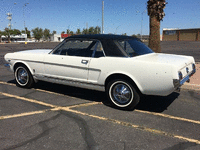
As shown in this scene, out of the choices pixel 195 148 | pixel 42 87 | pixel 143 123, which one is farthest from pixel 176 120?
pixel 42 87

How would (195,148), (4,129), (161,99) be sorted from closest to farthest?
1. (195,148)
2. (4,129)
3. (161,99)

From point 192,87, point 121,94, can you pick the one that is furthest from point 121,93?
point 192,87

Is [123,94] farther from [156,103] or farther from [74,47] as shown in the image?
[74,47]

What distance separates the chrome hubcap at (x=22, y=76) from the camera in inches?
221

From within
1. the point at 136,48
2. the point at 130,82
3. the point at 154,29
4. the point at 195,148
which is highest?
the point at 154,29

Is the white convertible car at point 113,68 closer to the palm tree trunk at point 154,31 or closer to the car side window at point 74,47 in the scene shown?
the car side window at point 74,47

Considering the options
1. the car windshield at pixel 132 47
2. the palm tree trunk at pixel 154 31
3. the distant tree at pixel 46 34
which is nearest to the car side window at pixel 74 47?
the car windshield at pixel 132 47

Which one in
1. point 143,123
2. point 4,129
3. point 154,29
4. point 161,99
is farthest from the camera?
point 154,29

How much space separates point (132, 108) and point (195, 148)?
1542 millimetres

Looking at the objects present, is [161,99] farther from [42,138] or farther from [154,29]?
[154,29]

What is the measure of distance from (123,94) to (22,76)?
3.26m

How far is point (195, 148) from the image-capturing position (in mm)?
2736

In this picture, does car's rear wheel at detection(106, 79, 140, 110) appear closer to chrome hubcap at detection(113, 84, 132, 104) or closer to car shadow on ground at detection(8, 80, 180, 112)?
chrome hubcap at detection(113, 84, 132, 104)

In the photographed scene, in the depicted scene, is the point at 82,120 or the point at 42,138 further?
the point at 82,120
